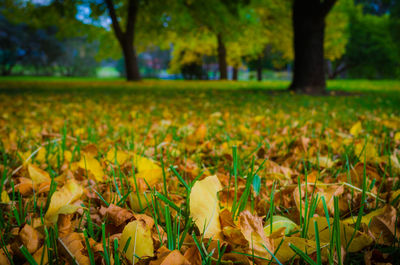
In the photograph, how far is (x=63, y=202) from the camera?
822mm

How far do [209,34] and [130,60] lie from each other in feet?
16.2

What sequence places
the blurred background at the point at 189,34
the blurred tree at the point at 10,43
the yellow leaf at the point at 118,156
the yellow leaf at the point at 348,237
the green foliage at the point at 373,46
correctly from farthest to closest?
the blurred tree at the point at 10,43
the green foliage at the point at 373,46
the blurred background at the point at 189,34
the yellow leaf at the point at 118,156
the yellow leaf at the point at 348,237

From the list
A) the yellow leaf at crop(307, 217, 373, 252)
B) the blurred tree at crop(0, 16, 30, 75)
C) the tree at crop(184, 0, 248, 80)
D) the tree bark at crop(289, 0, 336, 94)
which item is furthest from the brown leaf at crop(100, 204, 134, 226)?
the blurred tree at crop(0, 16, 30, 75)

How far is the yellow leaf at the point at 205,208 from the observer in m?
0.65

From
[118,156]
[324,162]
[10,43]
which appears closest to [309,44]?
[324,162]

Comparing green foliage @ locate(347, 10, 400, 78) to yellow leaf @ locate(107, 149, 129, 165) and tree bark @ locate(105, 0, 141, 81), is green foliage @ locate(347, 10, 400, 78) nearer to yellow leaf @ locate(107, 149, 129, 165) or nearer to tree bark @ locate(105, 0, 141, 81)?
tree bark @ locate(105, 0, 141, 81)

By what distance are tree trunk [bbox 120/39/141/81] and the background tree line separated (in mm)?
55

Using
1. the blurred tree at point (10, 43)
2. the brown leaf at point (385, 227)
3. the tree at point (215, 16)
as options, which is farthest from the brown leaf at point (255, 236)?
the blurred tree at point (10, 43)

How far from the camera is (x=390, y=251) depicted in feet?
2.03

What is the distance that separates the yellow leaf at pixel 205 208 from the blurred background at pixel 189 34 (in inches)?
332

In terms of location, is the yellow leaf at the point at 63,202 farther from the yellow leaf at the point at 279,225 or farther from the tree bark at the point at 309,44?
the tree bark at the point at 309,44

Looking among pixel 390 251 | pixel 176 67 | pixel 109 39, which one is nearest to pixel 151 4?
pixel 109 39

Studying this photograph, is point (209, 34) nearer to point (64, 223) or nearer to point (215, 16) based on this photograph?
point (215, 16)

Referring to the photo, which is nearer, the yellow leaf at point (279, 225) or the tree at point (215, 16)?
the yellow leaf at point (279, 225)
